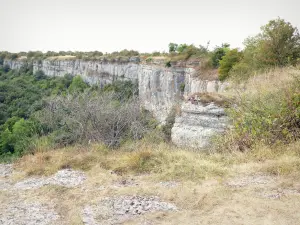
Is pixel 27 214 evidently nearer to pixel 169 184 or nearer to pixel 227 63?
pixel 169 184

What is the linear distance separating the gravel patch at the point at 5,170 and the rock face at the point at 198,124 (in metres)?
4.02

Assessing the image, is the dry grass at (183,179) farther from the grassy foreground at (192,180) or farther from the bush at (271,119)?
the bush at (271,119)

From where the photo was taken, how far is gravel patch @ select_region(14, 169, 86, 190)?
4.29 metres

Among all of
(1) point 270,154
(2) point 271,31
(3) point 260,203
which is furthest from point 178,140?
(2) point 271,31

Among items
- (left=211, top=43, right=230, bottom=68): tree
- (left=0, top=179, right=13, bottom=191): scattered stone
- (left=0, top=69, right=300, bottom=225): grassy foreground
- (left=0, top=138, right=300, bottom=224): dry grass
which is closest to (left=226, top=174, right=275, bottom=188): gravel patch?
(left=0, top=69, right=300, bottom=225): grassy foreground

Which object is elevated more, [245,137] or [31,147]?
[245,137]

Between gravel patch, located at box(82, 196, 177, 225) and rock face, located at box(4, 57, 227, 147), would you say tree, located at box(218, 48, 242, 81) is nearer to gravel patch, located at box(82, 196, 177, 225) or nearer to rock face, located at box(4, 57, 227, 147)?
rock face, located at box(4, 57, 227, 147)

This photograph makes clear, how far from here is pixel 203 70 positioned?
1888 centimetres

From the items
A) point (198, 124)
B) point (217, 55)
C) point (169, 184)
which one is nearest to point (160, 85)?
point (217, 55)

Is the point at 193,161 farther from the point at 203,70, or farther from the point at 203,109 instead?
the point at 203,70

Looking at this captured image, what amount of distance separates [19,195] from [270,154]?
14.1 ft

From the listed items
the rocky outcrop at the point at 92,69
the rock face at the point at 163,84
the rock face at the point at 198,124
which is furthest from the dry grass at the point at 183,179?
the rocky outcrop at the point at 92,69

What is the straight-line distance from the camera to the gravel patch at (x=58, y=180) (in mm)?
4289

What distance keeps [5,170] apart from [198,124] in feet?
15.3
